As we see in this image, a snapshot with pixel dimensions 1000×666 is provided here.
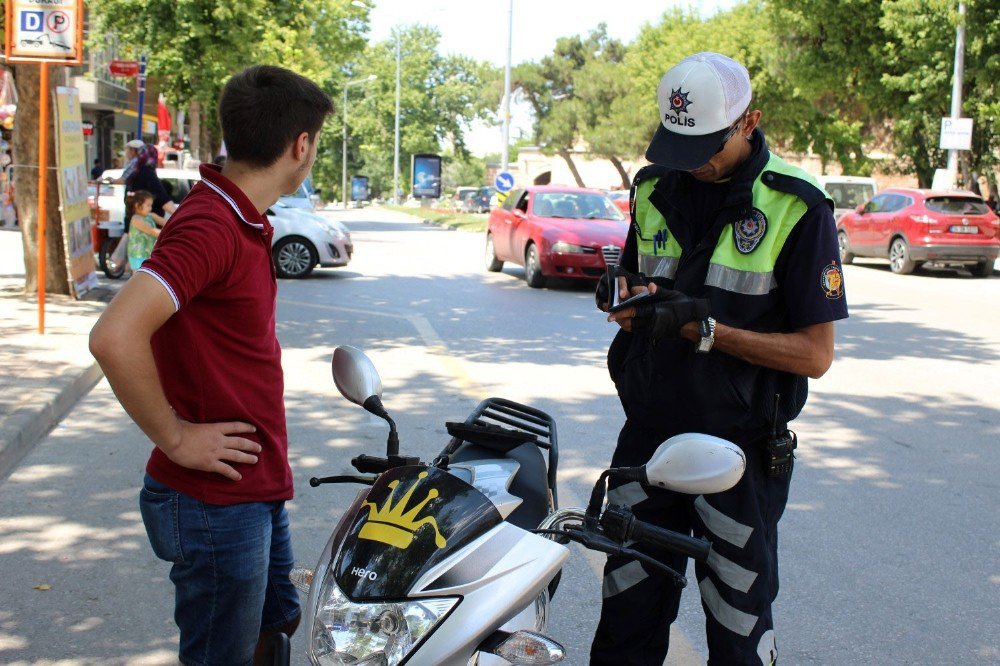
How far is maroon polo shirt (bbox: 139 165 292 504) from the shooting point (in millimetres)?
2268

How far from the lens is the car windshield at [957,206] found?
1986 centimetres

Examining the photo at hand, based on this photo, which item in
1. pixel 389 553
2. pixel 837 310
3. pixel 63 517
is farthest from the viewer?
pixel 63 517

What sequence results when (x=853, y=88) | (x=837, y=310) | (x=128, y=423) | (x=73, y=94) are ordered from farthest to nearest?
(x=853, y=88) < (x=73, y=94) < (x=128, y=423) < (x=837, y=310)

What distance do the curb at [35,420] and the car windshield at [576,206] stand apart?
388 inches

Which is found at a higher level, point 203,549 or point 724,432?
point 724,432

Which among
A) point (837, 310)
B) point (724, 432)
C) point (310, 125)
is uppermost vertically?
point (310, 125)

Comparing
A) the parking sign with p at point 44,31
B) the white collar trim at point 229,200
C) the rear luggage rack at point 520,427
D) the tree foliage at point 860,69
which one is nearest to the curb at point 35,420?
the parking sign with p at point 44,31

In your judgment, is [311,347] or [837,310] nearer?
[837,310]

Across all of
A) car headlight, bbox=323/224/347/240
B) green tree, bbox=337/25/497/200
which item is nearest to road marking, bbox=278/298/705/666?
car headlight, bbox=323/224/347/240

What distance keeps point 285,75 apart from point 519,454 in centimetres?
136

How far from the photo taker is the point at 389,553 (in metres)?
2.09

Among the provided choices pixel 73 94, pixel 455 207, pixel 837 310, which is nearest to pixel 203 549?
pixel 837 310

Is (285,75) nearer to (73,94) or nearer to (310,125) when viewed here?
(310,125)

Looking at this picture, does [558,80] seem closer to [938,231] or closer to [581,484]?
[938,231]
